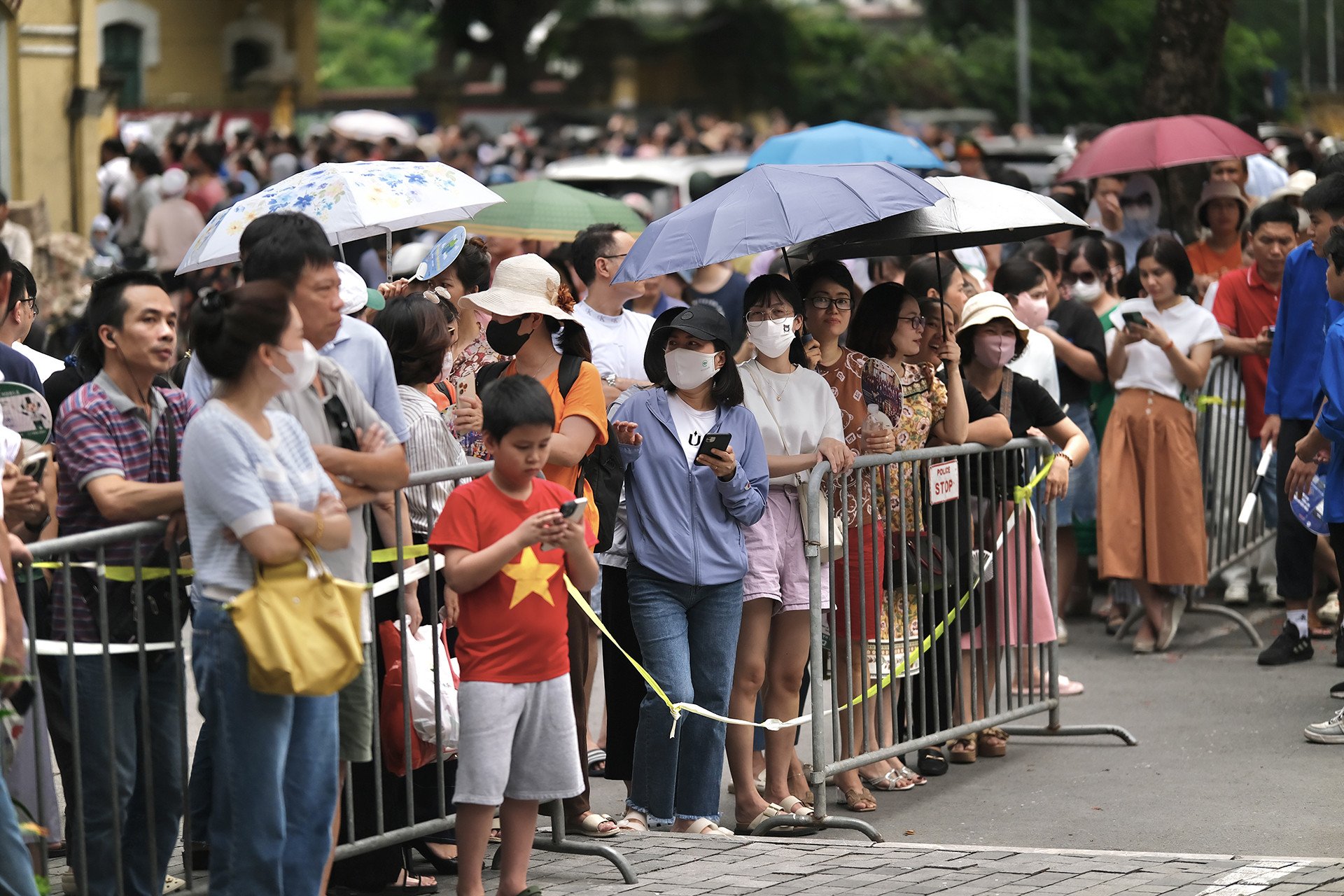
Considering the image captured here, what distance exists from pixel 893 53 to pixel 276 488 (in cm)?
5247

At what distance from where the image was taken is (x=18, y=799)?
5.24 meters

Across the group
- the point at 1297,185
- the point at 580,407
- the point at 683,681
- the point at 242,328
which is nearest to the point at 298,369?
the point at 242,328

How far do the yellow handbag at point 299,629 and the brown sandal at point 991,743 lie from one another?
3.98 metres

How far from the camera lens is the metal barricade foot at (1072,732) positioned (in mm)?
7984

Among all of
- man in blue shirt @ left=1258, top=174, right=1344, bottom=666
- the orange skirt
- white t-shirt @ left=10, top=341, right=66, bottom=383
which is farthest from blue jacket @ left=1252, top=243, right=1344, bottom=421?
white t-shirt @ left=10, top=341, right=66, bottom=383

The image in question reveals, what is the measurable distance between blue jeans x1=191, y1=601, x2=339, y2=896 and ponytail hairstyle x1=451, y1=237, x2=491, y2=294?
3189mm

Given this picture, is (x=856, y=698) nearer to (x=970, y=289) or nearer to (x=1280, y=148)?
(x=970, y=289)

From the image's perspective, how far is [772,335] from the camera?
22.1ft

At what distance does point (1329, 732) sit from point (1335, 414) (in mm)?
1333

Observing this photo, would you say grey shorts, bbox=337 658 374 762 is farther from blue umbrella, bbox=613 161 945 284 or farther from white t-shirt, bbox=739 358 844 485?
white t-shirt, bbox=739 358 844 485

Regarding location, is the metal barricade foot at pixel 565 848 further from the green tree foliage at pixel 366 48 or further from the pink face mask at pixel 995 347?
the green tree foliage at pixel 366 48

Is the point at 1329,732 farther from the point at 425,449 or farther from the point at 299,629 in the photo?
the point at 299,629

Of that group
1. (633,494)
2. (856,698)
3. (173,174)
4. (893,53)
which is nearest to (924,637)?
(856,698)

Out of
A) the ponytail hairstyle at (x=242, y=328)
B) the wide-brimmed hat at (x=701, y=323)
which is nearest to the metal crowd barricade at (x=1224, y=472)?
the wide-brimmed hat at (x=701, y=323)
